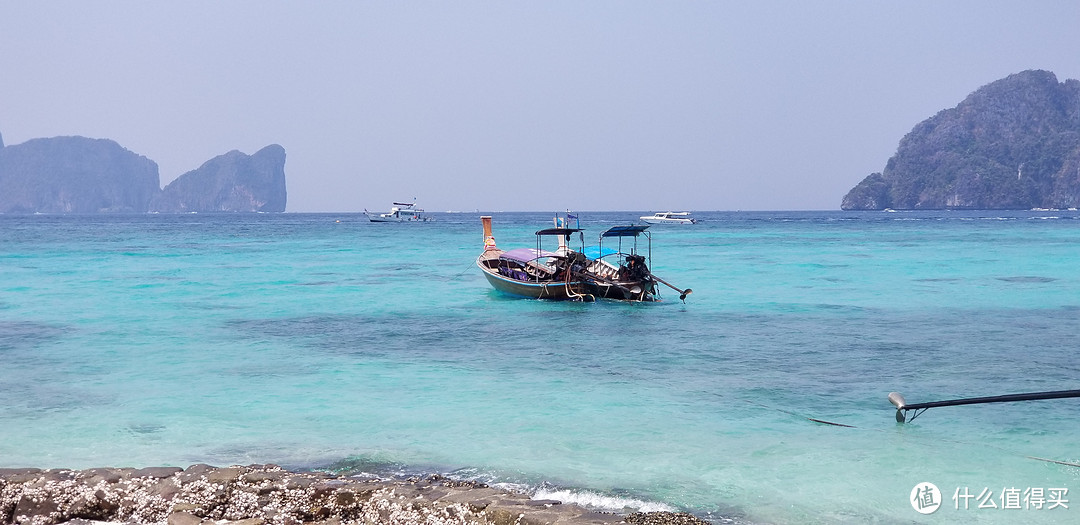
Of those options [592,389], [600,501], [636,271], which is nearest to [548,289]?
[636,271]

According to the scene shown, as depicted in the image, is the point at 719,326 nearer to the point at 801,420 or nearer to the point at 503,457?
the point at 801,420

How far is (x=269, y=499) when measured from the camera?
7.98 meters

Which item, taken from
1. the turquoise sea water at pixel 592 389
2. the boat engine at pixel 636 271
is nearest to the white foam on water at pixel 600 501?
the turquoise sea water at pixel 592 389

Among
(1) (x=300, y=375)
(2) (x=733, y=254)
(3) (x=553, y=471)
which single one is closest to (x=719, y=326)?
(1) (x=300, y=375)

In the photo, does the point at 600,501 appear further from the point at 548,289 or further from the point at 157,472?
the point at 548,289

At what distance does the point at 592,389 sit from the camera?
550 inches

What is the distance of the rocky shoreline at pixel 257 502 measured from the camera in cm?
746

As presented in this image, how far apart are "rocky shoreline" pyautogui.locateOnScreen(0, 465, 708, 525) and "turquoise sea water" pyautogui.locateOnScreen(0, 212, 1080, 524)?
3.69 ft

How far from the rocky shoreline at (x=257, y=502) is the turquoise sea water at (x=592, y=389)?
44.3 inches

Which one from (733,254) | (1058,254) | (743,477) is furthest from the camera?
(733,254)

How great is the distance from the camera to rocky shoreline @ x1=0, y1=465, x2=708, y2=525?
7465 millimetres

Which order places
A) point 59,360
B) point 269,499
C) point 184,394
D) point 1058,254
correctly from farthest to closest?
point 1058,254
point 59,360
point 184,394
point 269,499

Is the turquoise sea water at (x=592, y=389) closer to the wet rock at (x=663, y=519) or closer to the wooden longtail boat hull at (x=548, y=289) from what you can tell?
the wet rock at (x=663, y=519)

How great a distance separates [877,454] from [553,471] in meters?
4.11
